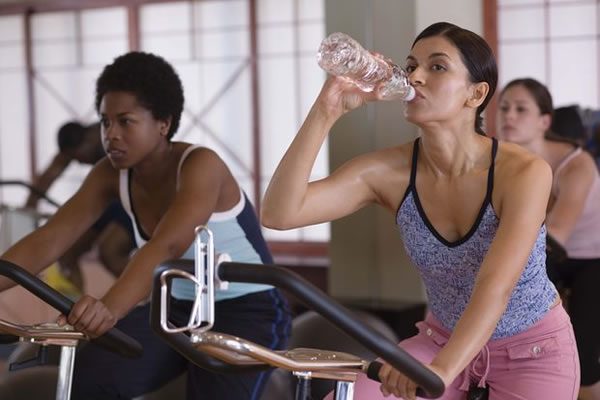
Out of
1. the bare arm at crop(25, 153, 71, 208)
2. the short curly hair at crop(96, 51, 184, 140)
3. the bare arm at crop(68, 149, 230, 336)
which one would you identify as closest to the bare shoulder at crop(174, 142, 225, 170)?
the bare arm at crop(68, 149, 230, 336)

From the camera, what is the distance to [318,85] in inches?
223

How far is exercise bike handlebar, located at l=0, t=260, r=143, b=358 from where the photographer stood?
6.10ft

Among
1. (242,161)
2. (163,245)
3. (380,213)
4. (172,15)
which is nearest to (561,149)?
(380,213)

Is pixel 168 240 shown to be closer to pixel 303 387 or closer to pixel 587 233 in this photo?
pixel 303 387

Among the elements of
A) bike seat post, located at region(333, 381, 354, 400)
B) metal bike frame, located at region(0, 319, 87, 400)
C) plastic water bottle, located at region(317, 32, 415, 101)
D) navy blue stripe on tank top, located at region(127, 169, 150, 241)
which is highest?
plastic water bottle, located at region(317, 32, 415, 101)

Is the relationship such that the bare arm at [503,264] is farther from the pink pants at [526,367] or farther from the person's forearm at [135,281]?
the person's forearm at [135,281]

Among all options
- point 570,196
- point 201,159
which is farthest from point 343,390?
point 570,196

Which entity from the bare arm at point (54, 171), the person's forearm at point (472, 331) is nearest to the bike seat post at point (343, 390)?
the person's forearm at point (472, 331)

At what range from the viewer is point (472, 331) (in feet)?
5.15

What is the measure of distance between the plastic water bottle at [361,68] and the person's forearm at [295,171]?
0.33 ft

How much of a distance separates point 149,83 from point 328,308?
1.20m

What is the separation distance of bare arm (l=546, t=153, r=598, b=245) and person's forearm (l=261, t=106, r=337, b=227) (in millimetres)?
1491

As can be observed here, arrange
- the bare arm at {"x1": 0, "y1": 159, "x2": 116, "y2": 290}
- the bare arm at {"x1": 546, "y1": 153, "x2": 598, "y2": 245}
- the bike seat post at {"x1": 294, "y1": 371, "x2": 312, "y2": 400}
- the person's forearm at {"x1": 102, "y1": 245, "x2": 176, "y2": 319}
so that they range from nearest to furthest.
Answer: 1. the bike seat post at {"x1": 294, "y1": 371, "x2": 312, "y2": 400}
2. the person's forearm at {"x1": 102, "y1": 245, "x2": 176, "y2": 319}
3. the bare arm at {"x1": 0, "y1": 159, "x2": 116, "y2": 290}
4. the bare arm at {"x1": 546, "y1": 153, "x2": 598, "y2": 245}

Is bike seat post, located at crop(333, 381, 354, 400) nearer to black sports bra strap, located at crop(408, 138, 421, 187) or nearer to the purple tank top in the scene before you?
the purple tank top
